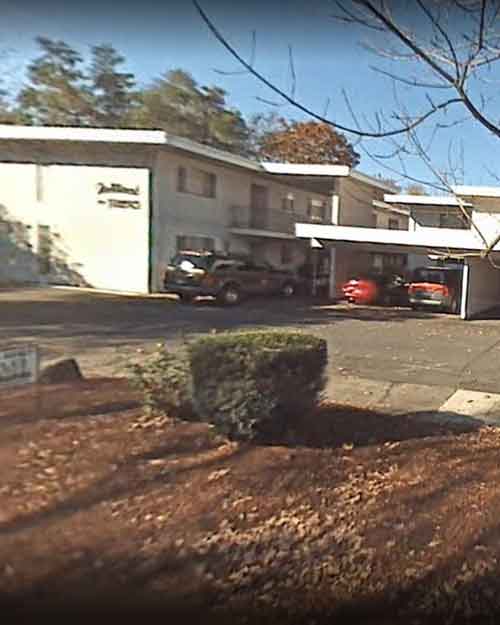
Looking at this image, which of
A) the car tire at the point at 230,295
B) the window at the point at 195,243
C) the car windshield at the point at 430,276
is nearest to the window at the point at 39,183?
the window at the point at 195,243

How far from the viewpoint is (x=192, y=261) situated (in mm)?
16406

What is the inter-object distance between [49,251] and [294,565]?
14815 millimetres

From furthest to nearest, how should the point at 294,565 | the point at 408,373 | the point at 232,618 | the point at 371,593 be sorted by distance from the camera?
the point at 408,373 → the point at 294,565 → the point at 371,593 → the point at 232,618

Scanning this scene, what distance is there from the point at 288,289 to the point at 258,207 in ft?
10.7

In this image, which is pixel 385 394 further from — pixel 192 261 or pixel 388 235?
pixel 388 235

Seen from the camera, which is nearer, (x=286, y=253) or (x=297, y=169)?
(x=297, y=169)

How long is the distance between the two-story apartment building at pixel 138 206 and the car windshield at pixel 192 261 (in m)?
1.70

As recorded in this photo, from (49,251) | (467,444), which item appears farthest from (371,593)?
(49,251)

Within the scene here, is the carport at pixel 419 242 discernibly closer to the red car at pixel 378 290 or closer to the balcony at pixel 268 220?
the balcony at pixel 268 220

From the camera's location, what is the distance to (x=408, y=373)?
8633 millimetres

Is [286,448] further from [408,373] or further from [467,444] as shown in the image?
[408,373]

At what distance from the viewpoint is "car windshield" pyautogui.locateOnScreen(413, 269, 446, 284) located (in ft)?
62.3

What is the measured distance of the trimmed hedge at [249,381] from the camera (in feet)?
14.3

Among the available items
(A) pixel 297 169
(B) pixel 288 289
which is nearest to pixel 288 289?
(B) pixel 288 289
